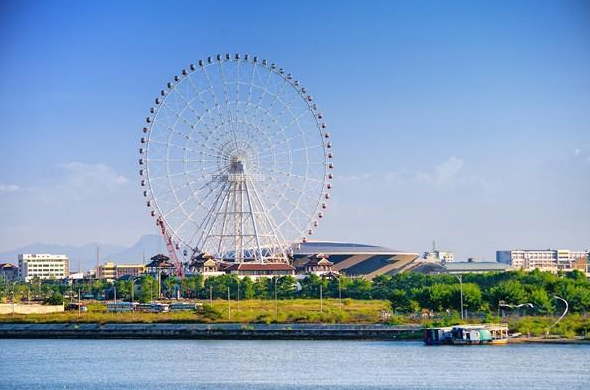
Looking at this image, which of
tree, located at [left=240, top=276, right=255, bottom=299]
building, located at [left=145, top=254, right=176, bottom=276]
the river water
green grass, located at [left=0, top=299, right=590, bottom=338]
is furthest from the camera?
building, located at [left=145, top=254, right=176, bottom=276]

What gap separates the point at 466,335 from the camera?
301 feet

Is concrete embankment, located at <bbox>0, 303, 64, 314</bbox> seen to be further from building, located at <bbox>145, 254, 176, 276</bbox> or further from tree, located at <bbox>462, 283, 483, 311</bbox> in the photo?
tree, located at <bbox>462, 283, 483, 311</bbox>

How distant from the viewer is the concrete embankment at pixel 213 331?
9739 centimetres

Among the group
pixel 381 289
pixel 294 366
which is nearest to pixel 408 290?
pixel 381 289

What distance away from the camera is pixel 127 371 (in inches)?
3007

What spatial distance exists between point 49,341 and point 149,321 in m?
12.2

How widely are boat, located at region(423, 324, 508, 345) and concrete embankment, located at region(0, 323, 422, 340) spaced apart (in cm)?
448

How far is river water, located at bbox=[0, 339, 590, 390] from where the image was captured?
69188 mm

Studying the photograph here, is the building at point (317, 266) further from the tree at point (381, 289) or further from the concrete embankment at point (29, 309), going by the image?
the concrete embankment at point (29, 309)

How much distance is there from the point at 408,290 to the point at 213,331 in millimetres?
40350

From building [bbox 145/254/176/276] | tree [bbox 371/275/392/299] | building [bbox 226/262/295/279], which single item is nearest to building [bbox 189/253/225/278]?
building [bbox 226/262/295/279]

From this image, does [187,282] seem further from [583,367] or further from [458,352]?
[583,367]

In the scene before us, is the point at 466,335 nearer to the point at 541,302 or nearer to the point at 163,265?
the point at 541,302

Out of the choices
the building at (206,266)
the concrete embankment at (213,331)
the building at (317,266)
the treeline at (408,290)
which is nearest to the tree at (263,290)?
the treeline at (408,290)
